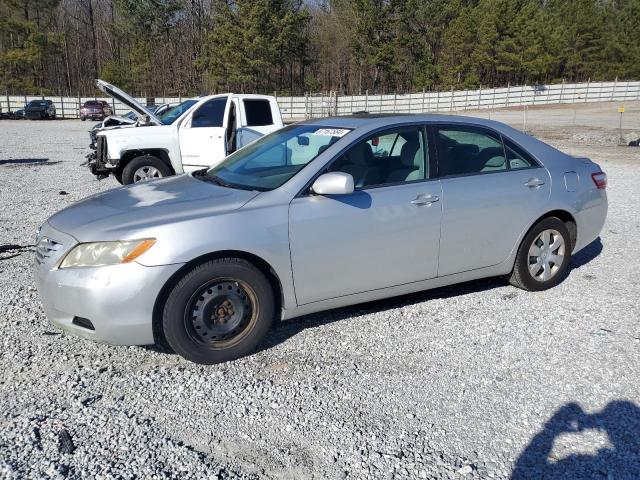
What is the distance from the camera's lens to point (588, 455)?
114 inches

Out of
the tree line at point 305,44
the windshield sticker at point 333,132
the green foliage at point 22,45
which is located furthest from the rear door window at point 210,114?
the green foliage at point 22,45

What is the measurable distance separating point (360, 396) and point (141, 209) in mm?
1890

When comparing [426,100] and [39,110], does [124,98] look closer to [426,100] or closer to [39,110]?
[39,110]

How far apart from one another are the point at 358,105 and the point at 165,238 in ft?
148

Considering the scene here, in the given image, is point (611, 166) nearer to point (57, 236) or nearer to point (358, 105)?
point (57, 236)

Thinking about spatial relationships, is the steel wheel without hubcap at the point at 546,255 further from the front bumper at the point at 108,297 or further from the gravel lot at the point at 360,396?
the front bumper at the point at 108,297

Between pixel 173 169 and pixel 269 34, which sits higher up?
pixel 269 34

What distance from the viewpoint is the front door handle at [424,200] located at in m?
4.27

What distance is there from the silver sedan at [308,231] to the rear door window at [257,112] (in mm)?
5705

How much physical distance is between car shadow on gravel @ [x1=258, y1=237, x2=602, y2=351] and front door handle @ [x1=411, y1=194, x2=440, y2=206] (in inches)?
39.9

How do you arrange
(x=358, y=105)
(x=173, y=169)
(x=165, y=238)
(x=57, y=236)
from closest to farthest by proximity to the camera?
(x=165, y=238), (x=57, y=236), (x=173, y=169), (x=358, y=105)

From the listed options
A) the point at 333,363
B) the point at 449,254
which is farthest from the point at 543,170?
the point at 333,363

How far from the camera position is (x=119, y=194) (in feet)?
14.2

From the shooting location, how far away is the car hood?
3553 mm
